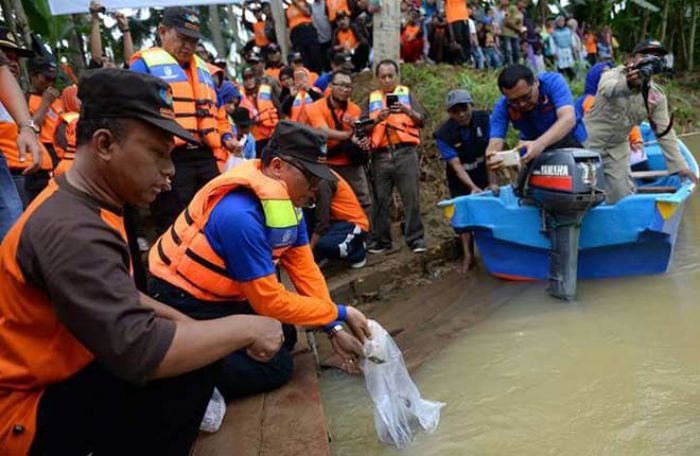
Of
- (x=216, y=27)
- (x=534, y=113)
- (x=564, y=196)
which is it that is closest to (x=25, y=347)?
(x=564, y=196)

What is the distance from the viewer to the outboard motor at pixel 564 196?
144 inches

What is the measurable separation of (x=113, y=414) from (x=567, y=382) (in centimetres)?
217

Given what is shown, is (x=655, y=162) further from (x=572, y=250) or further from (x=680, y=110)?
(x=680, y=110)

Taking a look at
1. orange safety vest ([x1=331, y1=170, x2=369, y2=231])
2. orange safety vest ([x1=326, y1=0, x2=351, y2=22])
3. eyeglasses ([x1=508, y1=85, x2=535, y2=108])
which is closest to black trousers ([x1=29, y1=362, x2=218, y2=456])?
orange safety vest ([x1=331, y1=170, x2=369, y2=231])

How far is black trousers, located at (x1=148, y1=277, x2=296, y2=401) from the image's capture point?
2.32 m

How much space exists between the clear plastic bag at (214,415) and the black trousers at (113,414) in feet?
2.09

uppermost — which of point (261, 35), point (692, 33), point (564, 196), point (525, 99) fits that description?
point (261, 35)

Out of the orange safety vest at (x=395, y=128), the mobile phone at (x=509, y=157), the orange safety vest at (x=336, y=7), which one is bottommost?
the mobile phone at (x=509, y=157)

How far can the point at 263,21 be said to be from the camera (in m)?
9.36

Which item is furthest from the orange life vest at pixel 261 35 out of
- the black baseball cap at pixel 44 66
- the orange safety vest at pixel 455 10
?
the black baseball cap at pixel 44 66

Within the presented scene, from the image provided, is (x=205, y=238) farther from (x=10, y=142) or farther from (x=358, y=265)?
(x=358, y=265)

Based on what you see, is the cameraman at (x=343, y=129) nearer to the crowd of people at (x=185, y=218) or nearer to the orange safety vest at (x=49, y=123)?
the crowd of people at (x=185, y=218)

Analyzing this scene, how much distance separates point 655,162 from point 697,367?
4252mm

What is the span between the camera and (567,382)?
2834 millimetres
